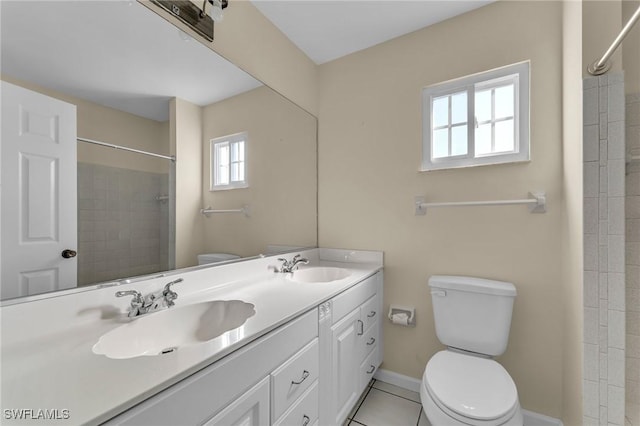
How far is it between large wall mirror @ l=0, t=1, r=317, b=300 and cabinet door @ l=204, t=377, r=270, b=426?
0.64m

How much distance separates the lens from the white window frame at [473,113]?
1492 mm

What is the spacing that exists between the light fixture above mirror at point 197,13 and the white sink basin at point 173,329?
4.23 ft

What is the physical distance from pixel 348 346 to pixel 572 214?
1.29m

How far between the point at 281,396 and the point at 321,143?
1.79m

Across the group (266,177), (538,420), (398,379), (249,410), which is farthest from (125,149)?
(538,420)

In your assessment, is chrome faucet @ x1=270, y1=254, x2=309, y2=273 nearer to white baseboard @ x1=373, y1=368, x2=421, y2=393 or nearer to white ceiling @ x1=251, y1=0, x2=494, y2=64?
white baseboard @ x1=373, y1=368, x2=421, y2=393

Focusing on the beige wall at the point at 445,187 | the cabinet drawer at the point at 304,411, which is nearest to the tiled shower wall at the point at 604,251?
the beige wall at the point at 445,187

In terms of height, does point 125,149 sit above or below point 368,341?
above

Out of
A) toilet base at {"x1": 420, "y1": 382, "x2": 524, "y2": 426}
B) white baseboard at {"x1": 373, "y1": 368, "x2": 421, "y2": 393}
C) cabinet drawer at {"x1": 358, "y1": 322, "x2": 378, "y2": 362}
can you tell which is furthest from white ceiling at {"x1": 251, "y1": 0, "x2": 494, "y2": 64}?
white baseboard at {"x1": 373, "y1": 368, "x2": 421, "y2": 393}

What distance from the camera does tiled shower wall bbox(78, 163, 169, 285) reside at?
889 millimetres

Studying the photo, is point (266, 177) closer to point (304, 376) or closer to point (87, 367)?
point (304, 376)

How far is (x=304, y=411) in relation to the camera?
1019 millimetres

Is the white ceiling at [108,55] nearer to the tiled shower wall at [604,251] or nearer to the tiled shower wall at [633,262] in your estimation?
the tiled shower wall at [604,251]

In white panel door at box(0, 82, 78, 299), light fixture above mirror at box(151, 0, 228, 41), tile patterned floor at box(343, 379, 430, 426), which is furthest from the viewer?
tile patterned floor at box(343, 379, 430, 426)
